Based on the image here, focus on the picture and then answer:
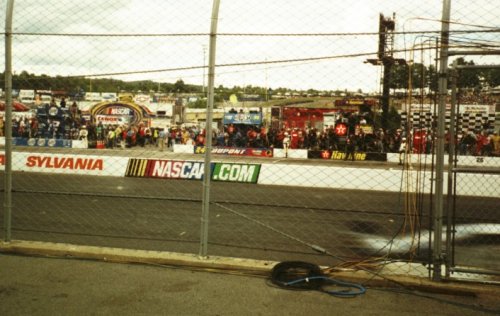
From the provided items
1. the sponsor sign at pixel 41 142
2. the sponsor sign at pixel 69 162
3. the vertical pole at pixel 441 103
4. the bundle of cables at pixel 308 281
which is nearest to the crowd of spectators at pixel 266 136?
the sponsor sign at pixel 41 142

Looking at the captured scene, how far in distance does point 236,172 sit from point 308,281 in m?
9.09

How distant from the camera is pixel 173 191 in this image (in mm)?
11594

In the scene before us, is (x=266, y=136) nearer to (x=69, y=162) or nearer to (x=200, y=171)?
(x=200, y=171)

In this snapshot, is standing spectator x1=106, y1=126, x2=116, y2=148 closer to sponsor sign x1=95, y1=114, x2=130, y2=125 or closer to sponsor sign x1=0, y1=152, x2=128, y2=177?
sponsor sign x1=95, y1=114, x2=130, y2=125

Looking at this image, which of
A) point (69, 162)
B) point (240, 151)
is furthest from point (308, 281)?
point (240, 151)

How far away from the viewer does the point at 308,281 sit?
14.1 feet

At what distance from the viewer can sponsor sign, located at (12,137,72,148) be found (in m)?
31.8

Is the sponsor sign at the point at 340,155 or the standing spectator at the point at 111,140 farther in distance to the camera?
the standing spectator at the point at 111,140

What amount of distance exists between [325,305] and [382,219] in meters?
5.12

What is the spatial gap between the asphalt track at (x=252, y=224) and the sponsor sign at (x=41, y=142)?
2170 centimetres

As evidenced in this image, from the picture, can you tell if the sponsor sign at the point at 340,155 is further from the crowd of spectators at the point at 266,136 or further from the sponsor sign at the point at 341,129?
the sponsor sign at the point at 341,129

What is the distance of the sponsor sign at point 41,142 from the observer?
31822mm

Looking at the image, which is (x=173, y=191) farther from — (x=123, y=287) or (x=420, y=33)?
(x=420, y=33)

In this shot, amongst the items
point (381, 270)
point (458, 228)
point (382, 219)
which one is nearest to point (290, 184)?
point (382, 219)
